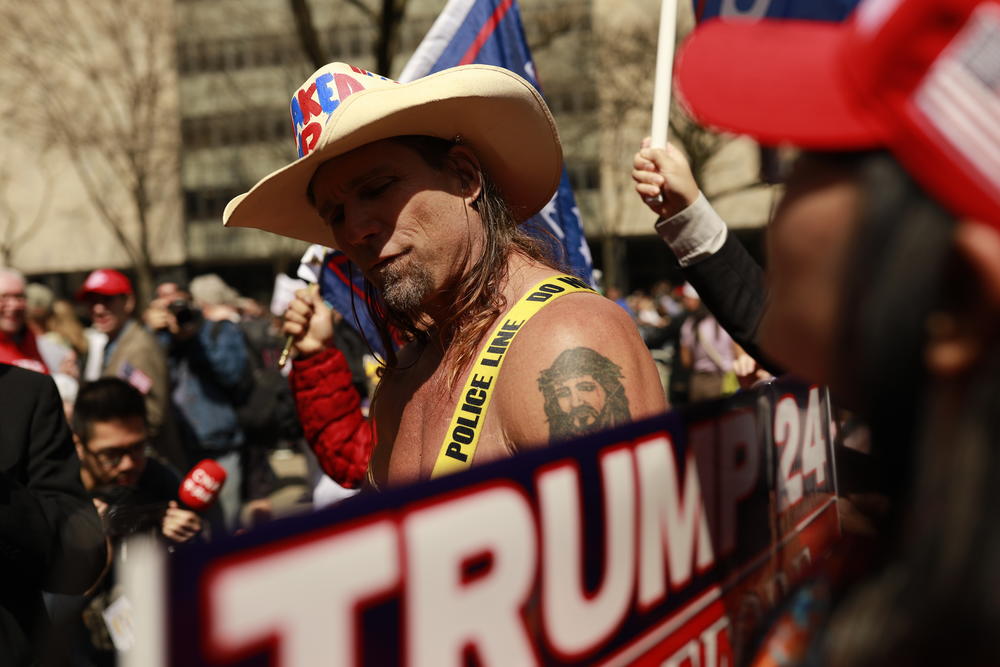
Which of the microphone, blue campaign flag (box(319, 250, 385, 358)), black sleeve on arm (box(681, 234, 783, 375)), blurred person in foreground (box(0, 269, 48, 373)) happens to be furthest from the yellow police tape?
blurred person in foreground (box(0, 269, 48, 373))

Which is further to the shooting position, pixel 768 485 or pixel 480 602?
pixel 768 485

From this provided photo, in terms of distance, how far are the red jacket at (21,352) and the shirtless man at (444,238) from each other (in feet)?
8.30

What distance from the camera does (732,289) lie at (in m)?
2.12

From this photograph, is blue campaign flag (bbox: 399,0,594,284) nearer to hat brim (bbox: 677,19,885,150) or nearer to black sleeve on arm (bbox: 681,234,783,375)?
black sleeve on arm (bbox: 681,234,783,375)

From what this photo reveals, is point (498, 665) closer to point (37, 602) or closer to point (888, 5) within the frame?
point (888, 5)

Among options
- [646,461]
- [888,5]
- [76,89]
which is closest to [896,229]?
[888,5]

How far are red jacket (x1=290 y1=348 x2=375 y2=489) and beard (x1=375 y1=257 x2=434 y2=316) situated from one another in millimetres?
954

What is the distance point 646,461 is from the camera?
115 cm

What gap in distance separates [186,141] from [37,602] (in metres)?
32.2

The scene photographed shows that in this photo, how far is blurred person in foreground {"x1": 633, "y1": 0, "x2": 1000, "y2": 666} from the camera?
2.35ft

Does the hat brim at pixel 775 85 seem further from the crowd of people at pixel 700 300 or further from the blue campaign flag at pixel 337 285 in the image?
the blue campaign flag at pixel 337 285

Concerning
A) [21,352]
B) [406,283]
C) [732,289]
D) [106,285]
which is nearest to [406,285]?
[406,283]

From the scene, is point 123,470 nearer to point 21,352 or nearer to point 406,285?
point 21,352

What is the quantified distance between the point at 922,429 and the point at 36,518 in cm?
195
